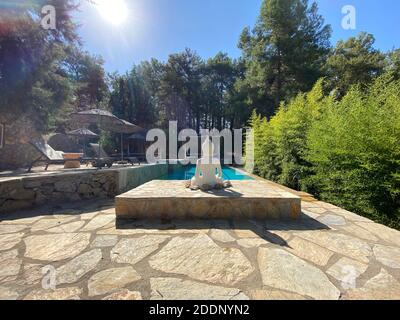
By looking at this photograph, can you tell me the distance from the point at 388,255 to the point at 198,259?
1.69m

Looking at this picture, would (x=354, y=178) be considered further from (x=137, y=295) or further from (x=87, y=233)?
(x=87, y=233)

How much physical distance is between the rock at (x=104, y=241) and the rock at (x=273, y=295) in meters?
1.37

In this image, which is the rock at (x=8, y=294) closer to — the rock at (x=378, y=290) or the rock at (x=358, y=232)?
the rock at (x=378, y=290)

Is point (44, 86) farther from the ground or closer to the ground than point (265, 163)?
farther from the ground

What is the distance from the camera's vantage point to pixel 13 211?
2.94m

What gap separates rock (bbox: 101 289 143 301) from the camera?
3.91 feet

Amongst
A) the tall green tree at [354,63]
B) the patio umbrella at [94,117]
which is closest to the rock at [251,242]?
the patio umbrella at [94,117]

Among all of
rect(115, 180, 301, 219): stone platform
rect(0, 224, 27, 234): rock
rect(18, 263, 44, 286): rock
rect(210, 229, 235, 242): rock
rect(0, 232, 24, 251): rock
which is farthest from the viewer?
rect(115, 180, 301, 219): stone platform

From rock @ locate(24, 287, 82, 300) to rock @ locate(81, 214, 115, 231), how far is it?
1.08 metres

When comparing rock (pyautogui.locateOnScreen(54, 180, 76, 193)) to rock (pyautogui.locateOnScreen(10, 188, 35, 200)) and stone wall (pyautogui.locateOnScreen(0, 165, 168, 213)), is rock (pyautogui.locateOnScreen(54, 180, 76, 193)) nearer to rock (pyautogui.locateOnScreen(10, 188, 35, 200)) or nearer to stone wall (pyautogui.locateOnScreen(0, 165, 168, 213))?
stone wall (pyautogui.locateOnScreen(0, 165, 168, 213))

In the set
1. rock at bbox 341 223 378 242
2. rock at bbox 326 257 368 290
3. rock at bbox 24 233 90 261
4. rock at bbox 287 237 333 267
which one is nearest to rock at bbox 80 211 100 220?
rock at bbox 24 233 90 261

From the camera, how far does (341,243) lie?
6.40 feet

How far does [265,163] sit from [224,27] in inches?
301
